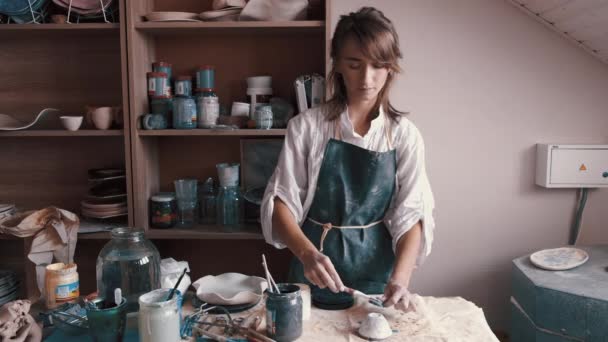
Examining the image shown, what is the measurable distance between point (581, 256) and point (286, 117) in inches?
51.7

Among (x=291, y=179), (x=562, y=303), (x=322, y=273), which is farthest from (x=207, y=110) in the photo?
(x=562, y=303)

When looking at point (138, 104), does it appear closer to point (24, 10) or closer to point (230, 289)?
point (24, 10)

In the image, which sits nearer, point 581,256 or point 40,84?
point 581,256

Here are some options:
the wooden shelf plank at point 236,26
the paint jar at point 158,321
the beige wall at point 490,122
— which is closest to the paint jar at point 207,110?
the wooden shelf plank at point 236,26

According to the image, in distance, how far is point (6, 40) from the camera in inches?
94.2

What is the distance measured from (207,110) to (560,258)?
1550mm

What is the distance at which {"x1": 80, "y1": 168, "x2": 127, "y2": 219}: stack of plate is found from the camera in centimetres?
222

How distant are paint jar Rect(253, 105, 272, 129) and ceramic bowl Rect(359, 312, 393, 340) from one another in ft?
3.74

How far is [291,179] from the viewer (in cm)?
A: 156

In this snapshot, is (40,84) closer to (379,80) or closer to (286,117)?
(286,117)

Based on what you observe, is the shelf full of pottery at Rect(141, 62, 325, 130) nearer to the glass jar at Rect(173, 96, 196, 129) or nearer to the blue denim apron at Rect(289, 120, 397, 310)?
the glass jar at Rect(173, 96, 196, 129)

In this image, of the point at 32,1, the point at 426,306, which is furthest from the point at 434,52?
the point at 32,1

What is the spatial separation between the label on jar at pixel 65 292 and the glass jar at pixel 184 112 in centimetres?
94

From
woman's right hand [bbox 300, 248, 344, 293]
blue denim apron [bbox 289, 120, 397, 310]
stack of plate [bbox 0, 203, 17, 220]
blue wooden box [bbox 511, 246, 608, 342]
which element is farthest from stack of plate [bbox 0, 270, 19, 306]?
blue wooden box [bbox 511, 246, 608, 342]
